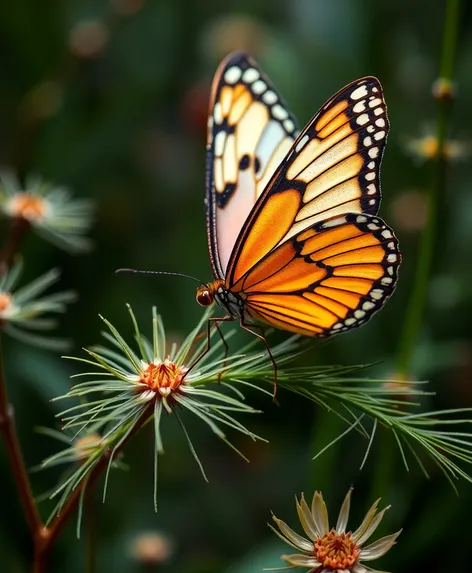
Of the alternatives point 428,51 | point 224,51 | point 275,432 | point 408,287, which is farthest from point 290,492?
point 428,51

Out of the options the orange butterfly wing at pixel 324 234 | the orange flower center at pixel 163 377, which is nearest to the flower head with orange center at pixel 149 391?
the orange flower center at pixel 163 377

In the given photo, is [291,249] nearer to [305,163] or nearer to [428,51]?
[305,163]

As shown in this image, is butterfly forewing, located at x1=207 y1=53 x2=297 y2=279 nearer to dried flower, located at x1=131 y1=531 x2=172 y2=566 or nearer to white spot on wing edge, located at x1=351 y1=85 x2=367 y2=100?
white spot on wing edge, located at x1=351 y1=85 x2=367 y2=100

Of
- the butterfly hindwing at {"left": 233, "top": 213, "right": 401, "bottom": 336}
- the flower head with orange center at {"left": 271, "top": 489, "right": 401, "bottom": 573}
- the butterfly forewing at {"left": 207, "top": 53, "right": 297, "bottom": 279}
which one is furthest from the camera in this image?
the butterfly forewing at {"left": 207, "top": 53, "right": 297, "bottom": 279}

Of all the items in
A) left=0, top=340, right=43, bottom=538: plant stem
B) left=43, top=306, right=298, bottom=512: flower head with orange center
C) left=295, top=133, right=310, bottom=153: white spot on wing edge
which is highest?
left=295, top=133, right=310, bottom=153: white spot on wing edge

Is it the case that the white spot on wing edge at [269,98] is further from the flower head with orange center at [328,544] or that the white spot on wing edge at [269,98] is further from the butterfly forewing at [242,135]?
the flower head with orange center at [328,544]

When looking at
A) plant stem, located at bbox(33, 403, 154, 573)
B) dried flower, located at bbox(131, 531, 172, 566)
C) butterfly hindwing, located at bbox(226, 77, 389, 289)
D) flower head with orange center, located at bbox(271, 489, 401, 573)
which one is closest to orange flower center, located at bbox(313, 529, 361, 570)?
flower head with orange center, located at bbox(271, 489, 401, 573)
